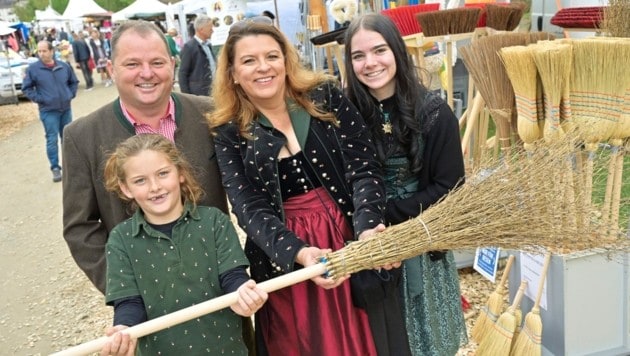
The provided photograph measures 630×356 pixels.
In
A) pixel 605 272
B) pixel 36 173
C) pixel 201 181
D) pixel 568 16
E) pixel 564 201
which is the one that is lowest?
pixel 36 173

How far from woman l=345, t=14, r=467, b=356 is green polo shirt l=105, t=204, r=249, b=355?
660 mm

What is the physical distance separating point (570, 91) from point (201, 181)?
1587 mm

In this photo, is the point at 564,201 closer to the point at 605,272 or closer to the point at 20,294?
the point at 605,272

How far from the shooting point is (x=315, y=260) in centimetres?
176

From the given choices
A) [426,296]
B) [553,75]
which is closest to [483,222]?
[426,296]

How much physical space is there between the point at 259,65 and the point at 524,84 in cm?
123

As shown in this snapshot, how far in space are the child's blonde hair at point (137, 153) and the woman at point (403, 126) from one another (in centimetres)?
69

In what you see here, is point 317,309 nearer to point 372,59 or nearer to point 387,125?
point 387,125

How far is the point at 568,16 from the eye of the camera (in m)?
3.36

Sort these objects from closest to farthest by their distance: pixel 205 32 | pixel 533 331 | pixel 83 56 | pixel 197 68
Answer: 1. pixel 533 331
2. pixel 197 68
3. pixel 205 32
4. pixel 83 56

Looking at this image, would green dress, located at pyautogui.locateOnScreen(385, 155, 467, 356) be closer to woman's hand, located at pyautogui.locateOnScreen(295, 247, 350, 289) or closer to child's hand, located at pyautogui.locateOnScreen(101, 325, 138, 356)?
woman's hand, located at pyautogui.locateOnScreen(295, 247, 350, 289)

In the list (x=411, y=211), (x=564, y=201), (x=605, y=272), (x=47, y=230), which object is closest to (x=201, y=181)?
(x=411, y=211)

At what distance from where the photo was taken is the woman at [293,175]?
186cm

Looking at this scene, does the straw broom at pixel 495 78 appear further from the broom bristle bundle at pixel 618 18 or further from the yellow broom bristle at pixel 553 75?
the broom bristle bundle at pixel 618 18
